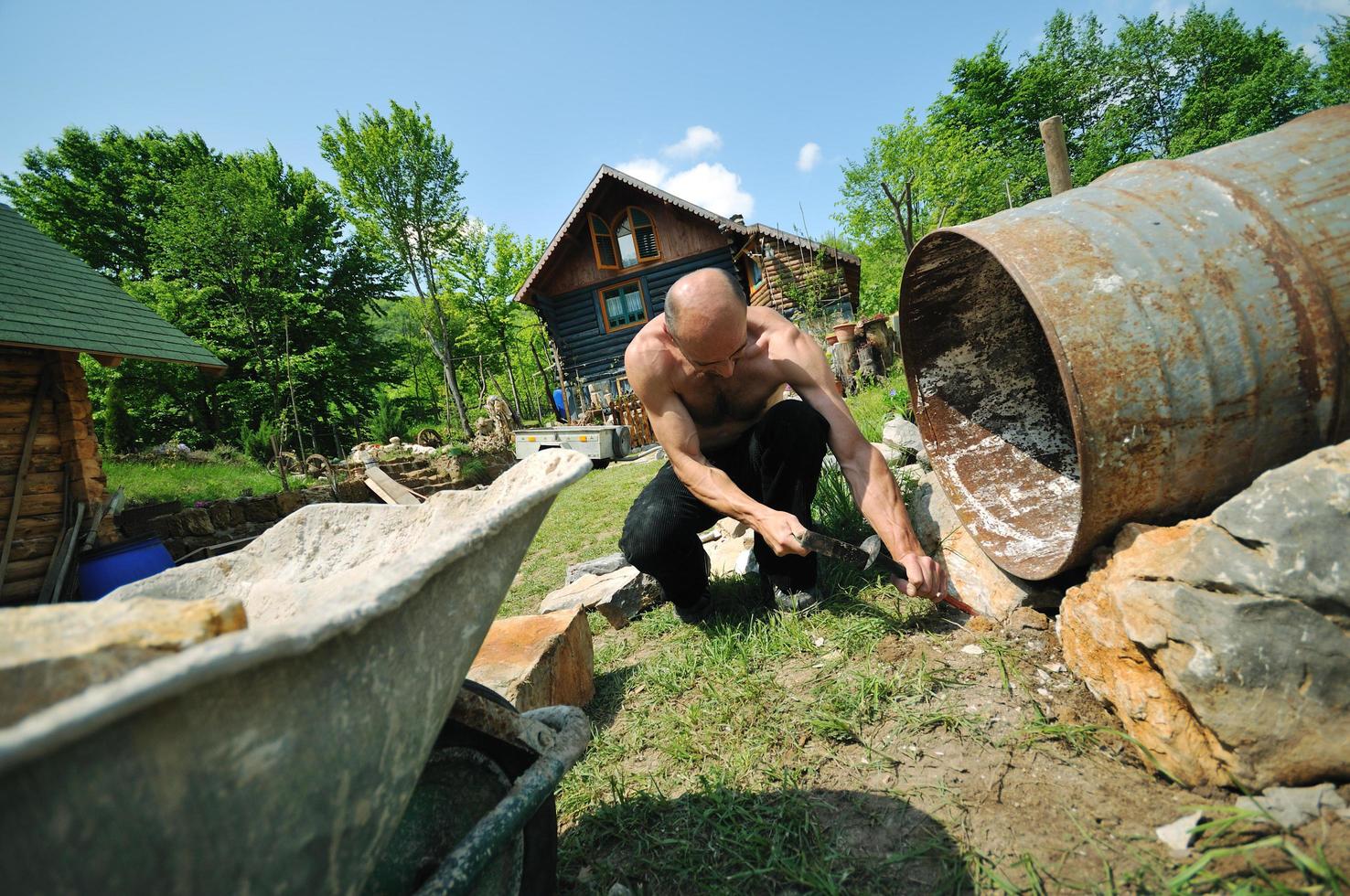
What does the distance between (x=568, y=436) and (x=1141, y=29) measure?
3921 cm

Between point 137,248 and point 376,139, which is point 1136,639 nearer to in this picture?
point 376,139

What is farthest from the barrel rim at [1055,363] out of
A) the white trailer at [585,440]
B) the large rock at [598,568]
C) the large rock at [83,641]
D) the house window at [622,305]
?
the house window at [622,305]

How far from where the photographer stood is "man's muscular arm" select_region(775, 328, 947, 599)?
1.88 m

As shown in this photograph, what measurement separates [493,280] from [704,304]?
23.9m

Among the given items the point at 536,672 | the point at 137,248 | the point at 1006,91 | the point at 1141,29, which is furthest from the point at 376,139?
the point at 1141,29

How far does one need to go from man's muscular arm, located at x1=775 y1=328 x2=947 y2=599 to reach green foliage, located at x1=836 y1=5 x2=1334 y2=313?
27.2m

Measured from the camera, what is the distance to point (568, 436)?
1065 centimetres

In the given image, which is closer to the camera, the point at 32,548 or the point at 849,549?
the point at 849,549

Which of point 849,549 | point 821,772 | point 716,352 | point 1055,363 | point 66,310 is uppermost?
point 66,310

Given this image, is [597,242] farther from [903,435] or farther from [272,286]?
[903,435]

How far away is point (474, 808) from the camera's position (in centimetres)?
114

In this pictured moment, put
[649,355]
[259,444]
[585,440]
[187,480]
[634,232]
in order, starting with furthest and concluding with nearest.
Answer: [634,232]
[259,444]
[585,440]
[187,480]
[649,355]

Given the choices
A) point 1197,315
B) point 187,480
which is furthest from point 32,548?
point 1197,315

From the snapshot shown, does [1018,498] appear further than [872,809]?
Yes
